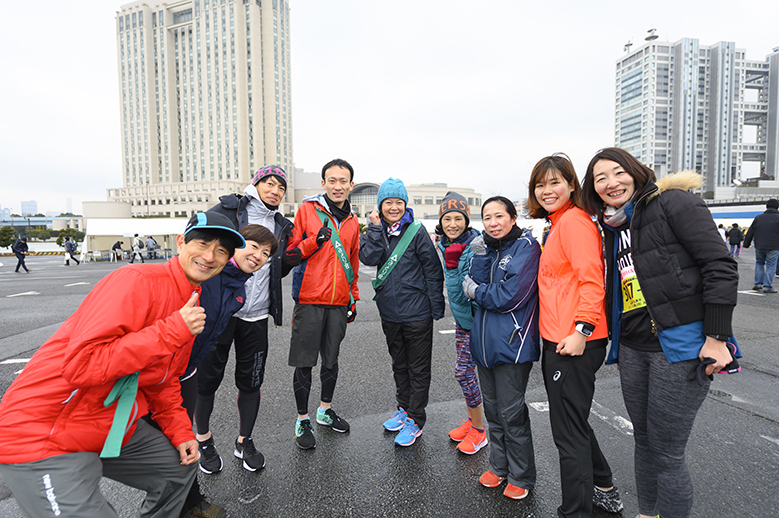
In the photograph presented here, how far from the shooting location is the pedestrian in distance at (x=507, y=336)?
220 centimetres

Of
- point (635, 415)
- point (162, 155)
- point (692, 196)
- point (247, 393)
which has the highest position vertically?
point (162, 155)

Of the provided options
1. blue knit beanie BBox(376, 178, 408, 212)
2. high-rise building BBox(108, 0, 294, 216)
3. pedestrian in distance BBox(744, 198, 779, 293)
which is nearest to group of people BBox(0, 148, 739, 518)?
blue knit beanie BBox(376, 178, 408, 212)

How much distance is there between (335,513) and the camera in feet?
7.07

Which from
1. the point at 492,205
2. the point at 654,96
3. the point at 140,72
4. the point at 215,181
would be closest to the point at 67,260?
the point at 492,205

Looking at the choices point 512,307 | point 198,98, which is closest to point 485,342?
point 512,307

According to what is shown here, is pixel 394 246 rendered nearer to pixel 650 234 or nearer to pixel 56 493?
pixel 650 234

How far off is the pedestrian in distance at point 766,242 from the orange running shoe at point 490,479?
9445 mm

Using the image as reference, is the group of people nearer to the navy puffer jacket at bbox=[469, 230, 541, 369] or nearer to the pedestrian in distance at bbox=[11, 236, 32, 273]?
the navy puffer jacket at bbox=[469, 230, 541, 369]

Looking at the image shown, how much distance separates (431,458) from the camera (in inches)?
106

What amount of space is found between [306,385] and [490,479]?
61.0 inches

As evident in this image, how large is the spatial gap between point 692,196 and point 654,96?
12937cm

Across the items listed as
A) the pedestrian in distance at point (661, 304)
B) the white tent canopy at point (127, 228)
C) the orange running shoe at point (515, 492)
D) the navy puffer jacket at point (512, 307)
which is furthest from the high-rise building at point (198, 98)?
the pedestrian in distance at point (661, 304)

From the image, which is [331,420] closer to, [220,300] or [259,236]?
[220,300]

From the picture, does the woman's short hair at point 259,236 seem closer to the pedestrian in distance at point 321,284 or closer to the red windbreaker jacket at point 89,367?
the pedestrian in distance at point 321,284
